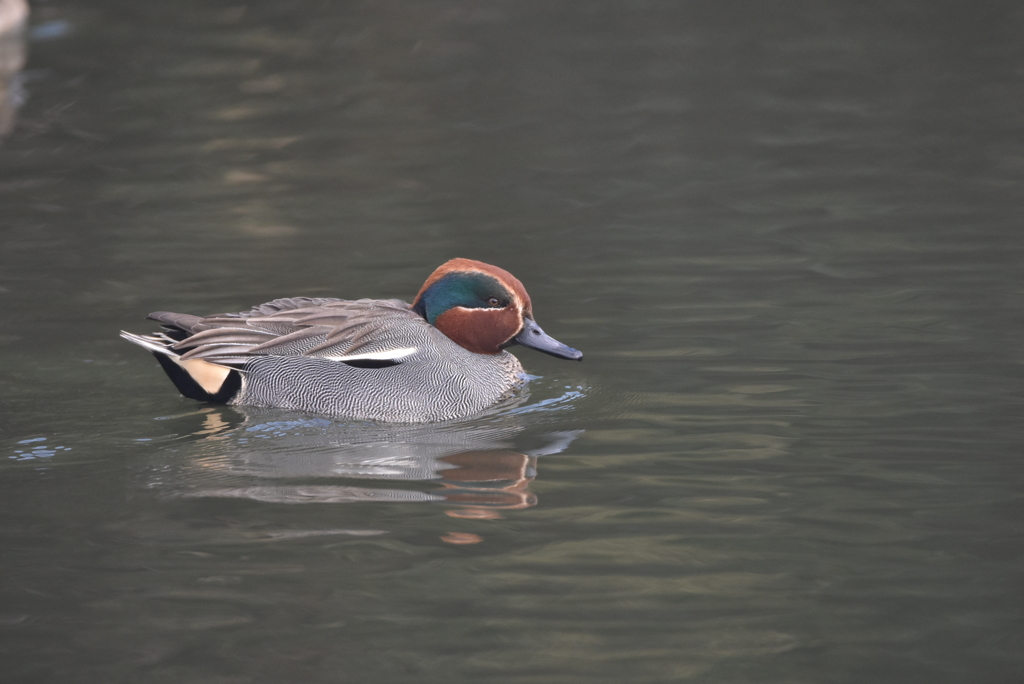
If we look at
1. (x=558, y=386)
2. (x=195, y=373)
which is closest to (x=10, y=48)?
(x=195, y=373)

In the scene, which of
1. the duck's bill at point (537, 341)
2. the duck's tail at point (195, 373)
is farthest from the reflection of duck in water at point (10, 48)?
the duck's bill at point (537, 341)

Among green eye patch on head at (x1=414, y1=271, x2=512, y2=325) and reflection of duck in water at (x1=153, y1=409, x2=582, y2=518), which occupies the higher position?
green eye patch on head at (x1=414, y1=271, x2=512, y2=325)

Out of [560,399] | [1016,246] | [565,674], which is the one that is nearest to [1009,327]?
[1016,246]

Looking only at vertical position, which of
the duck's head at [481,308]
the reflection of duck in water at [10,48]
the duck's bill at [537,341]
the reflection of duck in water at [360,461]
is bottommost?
the reflection of duck in water at [360,461]

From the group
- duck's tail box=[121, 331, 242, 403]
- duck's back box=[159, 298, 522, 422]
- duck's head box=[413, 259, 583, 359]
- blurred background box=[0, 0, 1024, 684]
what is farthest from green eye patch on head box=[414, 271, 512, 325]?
duck's tail box=[121, 331, 242, 403]

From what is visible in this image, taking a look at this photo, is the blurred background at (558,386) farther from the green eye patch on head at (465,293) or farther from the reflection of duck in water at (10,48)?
the green eye patch on head at (465,293)

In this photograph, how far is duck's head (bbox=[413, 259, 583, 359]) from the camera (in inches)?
273

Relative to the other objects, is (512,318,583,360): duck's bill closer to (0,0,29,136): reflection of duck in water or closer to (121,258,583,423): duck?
(121,258,583,423): duck

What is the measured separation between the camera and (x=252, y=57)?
58.2 ft

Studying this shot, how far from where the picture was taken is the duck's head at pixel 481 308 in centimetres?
695

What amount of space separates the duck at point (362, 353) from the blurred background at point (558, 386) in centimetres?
17

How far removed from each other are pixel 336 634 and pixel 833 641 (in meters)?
1.65

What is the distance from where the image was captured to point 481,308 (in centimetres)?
701

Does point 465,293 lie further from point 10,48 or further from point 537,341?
point 10,48
